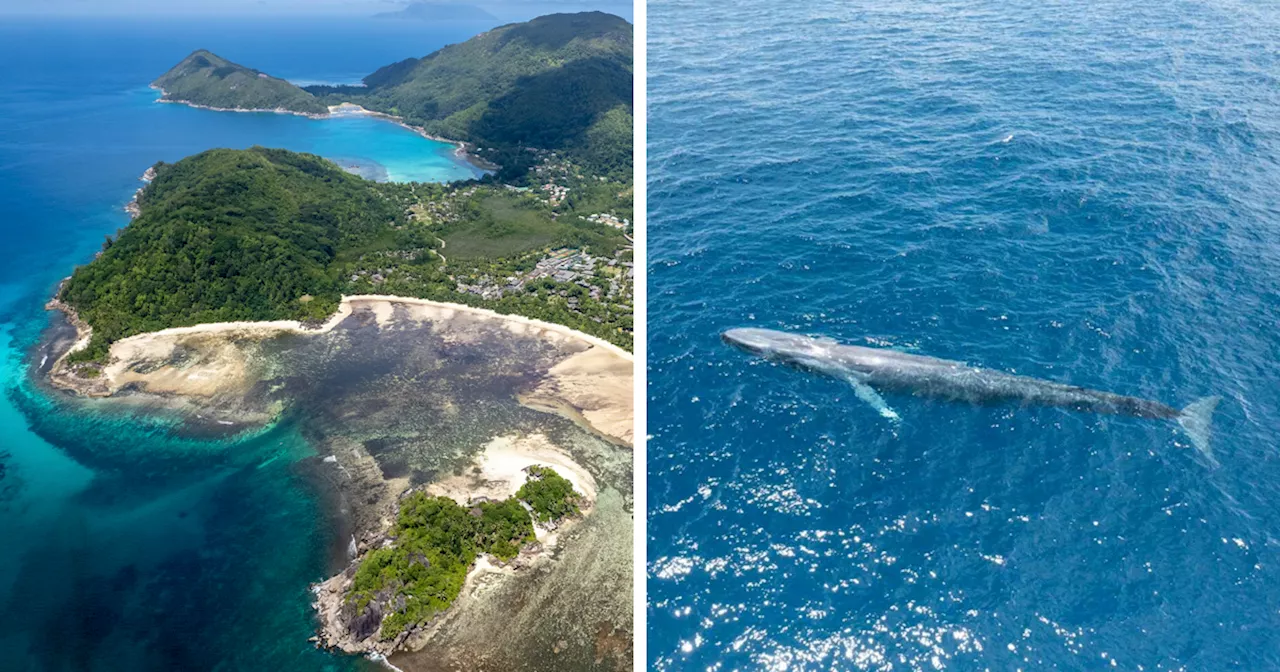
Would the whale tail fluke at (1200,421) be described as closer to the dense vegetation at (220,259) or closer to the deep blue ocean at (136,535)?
the deep blue ocean at (136,535)

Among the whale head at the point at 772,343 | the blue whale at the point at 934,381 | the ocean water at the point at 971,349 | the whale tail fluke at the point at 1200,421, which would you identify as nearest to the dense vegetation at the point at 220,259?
the ocean water at the point at 971,349

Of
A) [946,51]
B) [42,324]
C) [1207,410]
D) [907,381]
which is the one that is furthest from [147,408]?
[946,51]

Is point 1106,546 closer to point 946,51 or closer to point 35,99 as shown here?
point 946,51

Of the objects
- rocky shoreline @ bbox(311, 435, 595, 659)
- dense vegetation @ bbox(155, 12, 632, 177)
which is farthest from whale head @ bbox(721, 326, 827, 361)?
dense vegetation @ bbox(155, 12, 632, 177)

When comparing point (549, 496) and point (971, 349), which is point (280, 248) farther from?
point (971, 349)

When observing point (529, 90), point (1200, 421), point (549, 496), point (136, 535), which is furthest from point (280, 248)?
point (529, 90)

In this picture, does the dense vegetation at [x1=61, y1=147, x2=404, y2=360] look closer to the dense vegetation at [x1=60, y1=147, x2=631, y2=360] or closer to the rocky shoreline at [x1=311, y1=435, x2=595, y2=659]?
the dense vegetation at [x1=60, y1=147, x2=631, y2=360]

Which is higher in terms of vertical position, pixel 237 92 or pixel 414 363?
pixel 237 92
